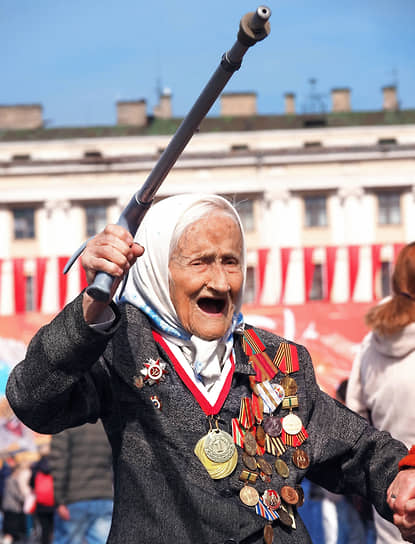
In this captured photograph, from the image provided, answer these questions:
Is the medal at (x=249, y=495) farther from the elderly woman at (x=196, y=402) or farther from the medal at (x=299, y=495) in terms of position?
the medal at (x=299, y=495)

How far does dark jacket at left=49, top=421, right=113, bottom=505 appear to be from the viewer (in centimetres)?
866

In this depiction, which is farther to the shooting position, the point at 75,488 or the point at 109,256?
the point at 75,488

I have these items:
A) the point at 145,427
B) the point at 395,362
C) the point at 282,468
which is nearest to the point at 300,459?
the point at 282,468

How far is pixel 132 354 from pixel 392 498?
2.72 ft

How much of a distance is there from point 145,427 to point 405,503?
733 mm

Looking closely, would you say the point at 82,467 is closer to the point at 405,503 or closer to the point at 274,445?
the point at 274,445

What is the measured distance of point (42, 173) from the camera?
4722cm

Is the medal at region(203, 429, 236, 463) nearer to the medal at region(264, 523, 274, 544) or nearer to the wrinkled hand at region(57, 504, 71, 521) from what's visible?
the medal at region(264, 523, 274, 544)

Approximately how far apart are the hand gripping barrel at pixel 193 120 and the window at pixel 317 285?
46.3m

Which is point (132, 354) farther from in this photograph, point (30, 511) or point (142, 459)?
point (30, 511)

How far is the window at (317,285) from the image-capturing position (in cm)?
4831

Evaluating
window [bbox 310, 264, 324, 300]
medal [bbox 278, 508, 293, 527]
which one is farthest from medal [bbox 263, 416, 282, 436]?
window [bbox 310, 264, 324, 300]

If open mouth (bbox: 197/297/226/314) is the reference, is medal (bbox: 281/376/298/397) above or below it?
below

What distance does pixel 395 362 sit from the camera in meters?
3.91
